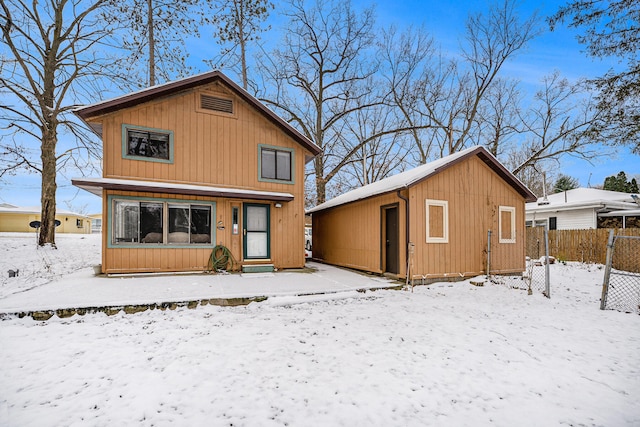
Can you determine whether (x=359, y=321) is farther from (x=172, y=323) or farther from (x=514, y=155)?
(x=514, y=155)

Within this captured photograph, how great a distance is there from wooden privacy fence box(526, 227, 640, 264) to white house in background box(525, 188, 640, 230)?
919 millimetres

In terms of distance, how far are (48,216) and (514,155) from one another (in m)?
32.4

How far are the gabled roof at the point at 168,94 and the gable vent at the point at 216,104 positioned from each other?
0.40 metres

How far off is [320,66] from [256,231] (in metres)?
14.2

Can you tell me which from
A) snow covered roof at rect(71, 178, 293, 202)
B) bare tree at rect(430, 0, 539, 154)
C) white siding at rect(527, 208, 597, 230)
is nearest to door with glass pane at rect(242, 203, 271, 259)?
snow covered roof at rect(71, 178, 293, 202)

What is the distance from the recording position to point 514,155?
26922 millimetres

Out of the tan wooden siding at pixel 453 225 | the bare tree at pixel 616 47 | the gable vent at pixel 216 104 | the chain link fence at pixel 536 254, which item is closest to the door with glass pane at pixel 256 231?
the gable vent at pixel 216 104

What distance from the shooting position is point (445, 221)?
343 inches

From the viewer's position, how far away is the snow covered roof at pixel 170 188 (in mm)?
7477

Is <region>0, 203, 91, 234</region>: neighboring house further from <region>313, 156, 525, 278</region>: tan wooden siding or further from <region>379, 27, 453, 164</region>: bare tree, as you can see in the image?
<region>379, 27, 453, 164</region>: bare tree

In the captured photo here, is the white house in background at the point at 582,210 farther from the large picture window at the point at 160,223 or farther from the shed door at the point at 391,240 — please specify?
the large picture window at the point at 160,223

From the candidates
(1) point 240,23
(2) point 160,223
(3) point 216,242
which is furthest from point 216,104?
(1) point 240,23

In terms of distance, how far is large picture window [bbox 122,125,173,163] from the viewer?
8281mm

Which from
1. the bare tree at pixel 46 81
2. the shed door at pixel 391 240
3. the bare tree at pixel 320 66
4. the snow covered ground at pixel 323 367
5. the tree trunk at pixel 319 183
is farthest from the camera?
the tree trunk at pixel 319 183
